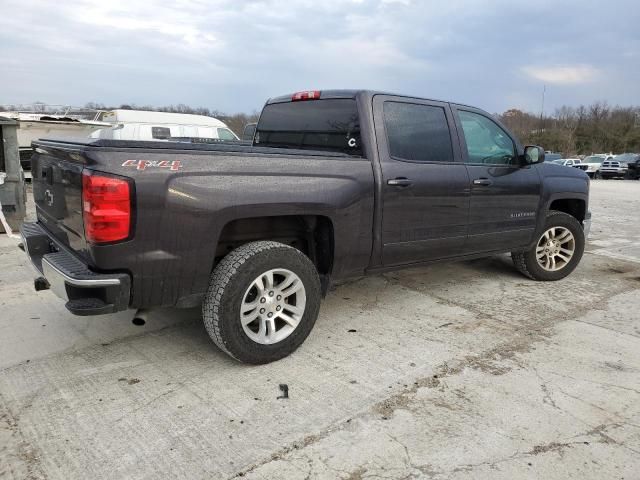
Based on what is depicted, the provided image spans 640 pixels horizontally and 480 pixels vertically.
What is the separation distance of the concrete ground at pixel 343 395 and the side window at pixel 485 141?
1.34 meters

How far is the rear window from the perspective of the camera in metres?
3.91

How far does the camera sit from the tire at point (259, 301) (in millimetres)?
3102

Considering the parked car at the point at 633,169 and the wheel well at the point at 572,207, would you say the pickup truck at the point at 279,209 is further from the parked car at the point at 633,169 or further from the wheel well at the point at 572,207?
the parked car at the point at 633,169

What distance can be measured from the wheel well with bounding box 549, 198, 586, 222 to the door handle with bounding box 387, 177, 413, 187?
2.48 meters

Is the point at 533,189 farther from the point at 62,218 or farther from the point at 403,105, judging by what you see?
the point at 62,218

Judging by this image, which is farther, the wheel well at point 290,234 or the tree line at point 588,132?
the tree line at point 588,132

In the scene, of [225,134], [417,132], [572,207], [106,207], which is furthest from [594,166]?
[106,207]

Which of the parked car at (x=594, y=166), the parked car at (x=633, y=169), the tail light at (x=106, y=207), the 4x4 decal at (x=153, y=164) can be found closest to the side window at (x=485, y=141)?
the 4x4 decal at (x=153, y=164)

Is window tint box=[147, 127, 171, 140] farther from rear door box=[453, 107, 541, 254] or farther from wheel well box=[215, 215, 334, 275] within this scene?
wheel well box=[215, 215, 334, 275]

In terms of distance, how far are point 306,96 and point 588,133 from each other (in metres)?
67.0

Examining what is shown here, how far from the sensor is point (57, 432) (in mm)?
2590

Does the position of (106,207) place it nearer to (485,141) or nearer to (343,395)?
(343,395)

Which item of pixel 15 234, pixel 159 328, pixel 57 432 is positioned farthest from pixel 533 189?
pixel 15 234

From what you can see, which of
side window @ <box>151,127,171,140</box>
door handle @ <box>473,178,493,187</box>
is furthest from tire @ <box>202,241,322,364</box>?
side window @ <box>151,127,171,140</box>
